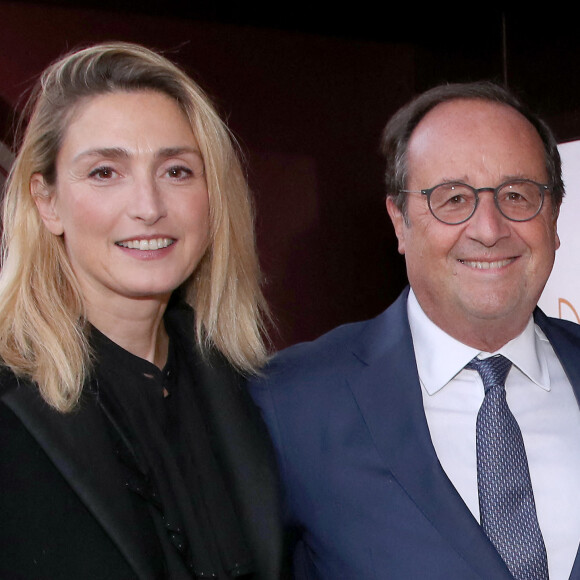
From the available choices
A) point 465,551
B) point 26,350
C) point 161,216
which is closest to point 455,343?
point 465,551

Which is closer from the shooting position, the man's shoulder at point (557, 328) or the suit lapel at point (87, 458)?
the suit lapel at point (87, 458)

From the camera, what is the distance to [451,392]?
191 cm

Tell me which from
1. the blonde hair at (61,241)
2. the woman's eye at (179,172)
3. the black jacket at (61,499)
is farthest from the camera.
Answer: the woman's eye at (179,172)

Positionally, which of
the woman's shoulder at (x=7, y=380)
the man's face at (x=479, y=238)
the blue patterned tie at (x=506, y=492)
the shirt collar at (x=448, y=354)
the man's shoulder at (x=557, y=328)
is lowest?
the blue patterned tie at (x=506, y=492)

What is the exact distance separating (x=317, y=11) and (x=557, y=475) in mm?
2573

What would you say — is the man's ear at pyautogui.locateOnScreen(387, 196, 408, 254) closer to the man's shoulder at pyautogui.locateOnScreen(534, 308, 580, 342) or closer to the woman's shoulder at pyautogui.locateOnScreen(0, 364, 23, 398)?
the man's shoulder at pyautogui.locateOnScreen(534, 308, 580, 342)

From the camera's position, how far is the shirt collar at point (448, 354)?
6.29 ft

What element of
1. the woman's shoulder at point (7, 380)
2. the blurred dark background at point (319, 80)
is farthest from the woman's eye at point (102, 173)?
the blurred dark background at point (319, 80)

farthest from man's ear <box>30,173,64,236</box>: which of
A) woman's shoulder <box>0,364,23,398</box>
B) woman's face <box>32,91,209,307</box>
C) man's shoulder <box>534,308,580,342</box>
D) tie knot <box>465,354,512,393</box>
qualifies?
man's shoulder <box>534,308,580,342</box>

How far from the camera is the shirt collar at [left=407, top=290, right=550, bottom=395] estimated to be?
1.92 metres

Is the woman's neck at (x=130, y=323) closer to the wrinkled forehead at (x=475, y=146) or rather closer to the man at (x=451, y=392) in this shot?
the man at (x=451, y=392)

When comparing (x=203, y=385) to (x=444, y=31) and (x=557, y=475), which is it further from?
(x=444, y=31)

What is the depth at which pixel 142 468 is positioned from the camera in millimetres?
1694

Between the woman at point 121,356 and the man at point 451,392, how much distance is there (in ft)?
0.46
